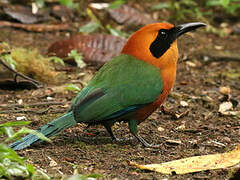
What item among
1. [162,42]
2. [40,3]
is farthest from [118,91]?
[40,3]

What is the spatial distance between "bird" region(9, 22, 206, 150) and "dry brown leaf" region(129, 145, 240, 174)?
582 mm

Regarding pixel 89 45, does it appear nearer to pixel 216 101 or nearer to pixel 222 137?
pixel 216 101

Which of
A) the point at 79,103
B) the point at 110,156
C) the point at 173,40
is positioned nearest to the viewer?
the point at 110,156

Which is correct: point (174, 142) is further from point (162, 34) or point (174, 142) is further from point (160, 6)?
point (160, 6)

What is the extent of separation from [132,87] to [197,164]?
0.94m

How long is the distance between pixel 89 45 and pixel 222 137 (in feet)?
9.25

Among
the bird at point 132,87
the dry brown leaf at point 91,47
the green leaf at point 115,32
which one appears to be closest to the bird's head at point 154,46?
the bird at point 132,87

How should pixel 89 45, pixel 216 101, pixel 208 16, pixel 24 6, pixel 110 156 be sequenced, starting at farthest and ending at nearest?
pixel 208 16 < pixel 24 6 < pixel 89 45 < pixel 216 101 < pixel 110 156

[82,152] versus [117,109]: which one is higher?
[117,109]

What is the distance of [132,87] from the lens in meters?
4.39

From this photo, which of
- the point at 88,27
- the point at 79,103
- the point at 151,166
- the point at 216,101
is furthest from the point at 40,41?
the point at 151,166

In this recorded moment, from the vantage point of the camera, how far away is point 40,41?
7.74 metres

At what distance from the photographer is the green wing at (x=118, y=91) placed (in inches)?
169

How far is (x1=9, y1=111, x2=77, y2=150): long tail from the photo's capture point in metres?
4.00
